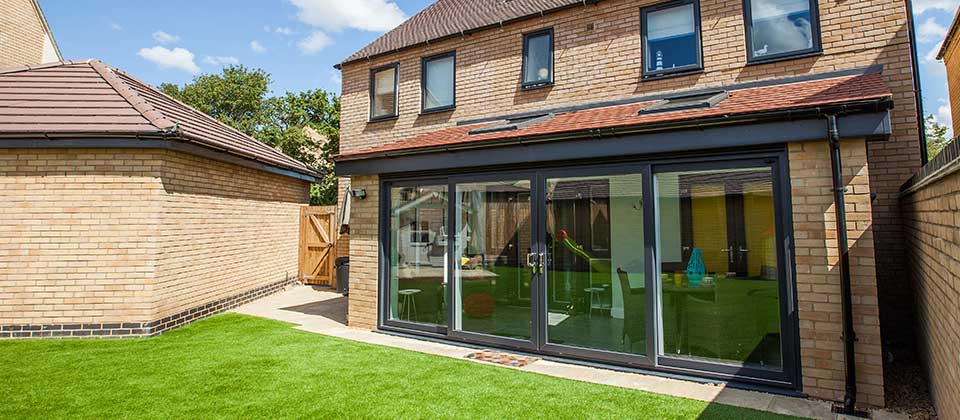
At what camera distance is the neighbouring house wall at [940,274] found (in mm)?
2857

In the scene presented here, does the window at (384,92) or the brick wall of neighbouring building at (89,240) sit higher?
the window at (384,92)

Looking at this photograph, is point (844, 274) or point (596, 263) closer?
point (844, 274)

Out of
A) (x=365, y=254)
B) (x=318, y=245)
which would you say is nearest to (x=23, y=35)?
(x=318, y=245)

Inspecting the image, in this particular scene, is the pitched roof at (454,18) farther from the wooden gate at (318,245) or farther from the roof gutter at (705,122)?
the roof gutter at (705,122)

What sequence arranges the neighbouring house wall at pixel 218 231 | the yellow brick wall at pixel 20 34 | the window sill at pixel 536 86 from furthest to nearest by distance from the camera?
the yellow brick wall at pixel 20 34 → the window sill at pixel 536 86 → the neighbouring house wall at pixel 218 231

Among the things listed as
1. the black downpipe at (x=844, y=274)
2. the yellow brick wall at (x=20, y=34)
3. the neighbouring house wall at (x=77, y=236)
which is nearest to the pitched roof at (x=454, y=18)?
the black downpipe at (x=844, y=274)

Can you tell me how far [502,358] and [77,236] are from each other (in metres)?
6.97

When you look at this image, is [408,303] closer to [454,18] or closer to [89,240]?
[89,240]

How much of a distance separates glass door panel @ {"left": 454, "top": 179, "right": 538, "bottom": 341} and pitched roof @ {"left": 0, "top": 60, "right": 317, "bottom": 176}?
16.4ft

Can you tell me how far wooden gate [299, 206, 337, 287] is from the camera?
1312cm

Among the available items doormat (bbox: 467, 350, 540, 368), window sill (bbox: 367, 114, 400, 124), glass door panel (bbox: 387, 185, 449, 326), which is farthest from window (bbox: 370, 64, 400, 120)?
doormat (bbox: 467, 350, 540, 368)

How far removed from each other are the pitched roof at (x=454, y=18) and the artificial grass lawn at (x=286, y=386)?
7131 millimetres

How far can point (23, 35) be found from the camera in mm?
15523

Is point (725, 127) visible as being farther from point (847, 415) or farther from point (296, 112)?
point (296, 112)
